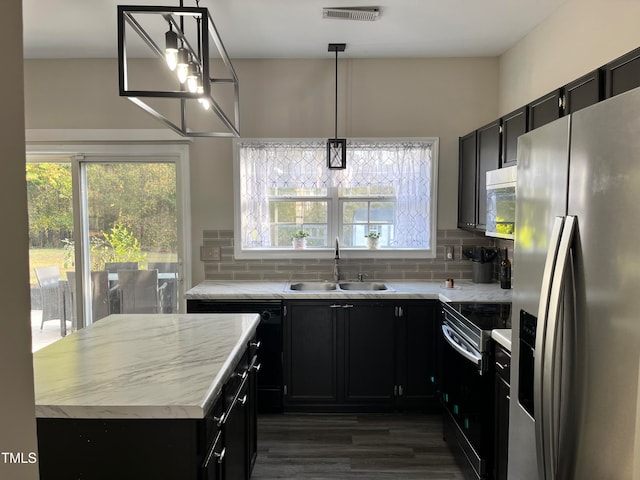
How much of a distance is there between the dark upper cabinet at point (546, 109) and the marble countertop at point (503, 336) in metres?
1.15

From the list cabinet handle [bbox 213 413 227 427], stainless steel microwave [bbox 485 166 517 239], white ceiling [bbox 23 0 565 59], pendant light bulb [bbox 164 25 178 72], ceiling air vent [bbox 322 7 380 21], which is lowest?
cabinet handle [bbox 213 413 227 427]

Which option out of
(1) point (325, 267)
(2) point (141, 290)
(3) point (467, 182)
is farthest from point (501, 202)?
(2) point (141, 290)

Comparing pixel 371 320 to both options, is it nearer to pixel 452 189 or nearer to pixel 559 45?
pixel 452 189

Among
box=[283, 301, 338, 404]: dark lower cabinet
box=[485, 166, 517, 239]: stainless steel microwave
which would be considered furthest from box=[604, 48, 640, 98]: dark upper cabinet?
box=[283, 301, 338, 404]: dark lower cabinet

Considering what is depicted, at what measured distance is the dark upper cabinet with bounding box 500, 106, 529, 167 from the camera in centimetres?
251

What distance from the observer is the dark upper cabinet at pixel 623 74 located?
153 centimetres

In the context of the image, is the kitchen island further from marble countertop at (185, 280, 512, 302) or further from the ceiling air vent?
the ceiling air vent

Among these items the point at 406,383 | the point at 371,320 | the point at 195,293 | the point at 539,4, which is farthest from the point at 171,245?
the point at 539,4

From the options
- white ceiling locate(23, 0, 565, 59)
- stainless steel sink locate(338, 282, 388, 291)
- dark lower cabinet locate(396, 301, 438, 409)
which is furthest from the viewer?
stainless steel sink locate(338, 282, 388, 291)

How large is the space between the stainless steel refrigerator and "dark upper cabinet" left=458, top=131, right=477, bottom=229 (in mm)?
2021

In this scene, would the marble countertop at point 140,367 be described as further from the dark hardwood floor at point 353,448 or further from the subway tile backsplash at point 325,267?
the subway tile backsplash at point 325,267

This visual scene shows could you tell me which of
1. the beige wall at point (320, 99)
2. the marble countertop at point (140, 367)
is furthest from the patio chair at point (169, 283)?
the marble countertop at point (140, 367)

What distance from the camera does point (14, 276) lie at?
0.56m

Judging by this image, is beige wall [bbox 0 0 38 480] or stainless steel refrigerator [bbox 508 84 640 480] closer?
beige wall [bbox 0 0 38 480]
